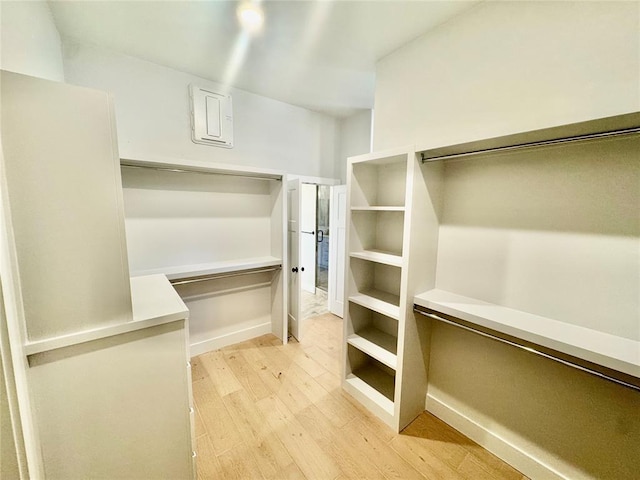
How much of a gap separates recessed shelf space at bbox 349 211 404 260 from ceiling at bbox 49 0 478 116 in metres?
1.33

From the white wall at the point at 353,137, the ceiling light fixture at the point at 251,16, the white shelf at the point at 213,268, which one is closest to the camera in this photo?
the ceiling light fixture at the point at 251,16

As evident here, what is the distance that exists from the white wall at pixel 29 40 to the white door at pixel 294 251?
1962 mm

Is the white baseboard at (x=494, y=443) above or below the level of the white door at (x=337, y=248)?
below

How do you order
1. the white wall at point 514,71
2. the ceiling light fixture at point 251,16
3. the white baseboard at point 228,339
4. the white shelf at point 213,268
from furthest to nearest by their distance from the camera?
the white baseboard at point 228,339 → the white shelf at point 213,268 → the ceiling light fixture at point 251,16 → the white wall at point 514,71

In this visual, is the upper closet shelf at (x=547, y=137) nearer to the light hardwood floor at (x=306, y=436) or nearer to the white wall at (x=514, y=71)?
the white wall at (x=514, y=71)

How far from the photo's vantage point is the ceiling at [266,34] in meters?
1.60

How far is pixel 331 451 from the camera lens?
63.2 inches

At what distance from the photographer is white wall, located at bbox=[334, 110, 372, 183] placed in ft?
10.7

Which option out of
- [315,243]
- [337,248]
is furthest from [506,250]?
[315,243]

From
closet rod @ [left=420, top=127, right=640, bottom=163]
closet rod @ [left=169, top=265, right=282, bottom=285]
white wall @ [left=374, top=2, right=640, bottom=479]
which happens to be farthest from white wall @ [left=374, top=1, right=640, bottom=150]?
closet rod @ [left=169, top=265, right=282, bottom=285]

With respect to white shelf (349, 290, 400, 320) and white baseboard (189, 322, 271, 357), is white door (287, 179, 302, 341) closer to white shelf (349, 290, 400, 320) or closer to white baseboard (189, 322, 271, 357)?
white baseboard (189, 322, 271, 357)

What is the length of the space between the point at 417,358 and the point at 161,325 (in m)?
1.67

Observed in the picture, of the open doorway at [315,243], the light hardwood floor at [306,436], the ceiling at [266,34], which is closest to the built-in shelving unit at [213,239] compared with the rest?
the light hardwood floor at [306,436]

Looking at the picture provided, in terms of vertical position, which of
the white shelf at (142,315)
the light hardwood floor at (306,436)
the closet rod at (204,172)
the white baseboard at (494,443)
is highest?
the closet rod at (204,172)
